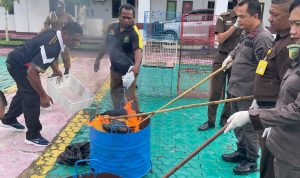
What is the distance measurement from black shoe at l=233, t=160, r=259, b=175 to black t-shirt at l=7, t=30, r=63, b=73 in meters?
3.04

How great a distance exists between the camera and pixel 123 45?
5.11m

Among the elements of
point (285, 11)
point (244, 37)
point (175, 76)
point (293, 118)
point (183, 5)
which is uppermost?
point (183, 5)

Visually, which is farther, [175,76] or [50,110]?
[175,76]

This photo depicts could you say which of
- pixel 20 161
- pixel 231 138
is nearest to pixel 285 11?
pixel 231 138

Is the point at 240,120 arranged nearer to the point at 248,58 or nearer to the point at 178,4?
the point at 248,58

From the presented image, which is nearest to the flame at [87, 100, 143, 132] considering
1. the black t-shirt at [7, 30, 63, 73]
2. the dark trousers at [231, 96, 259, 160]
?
the black t-shirt at [7, 30, 63, 73]

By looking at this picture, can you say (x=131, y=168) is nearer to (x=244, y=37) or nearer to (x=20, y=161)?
(x=20, y=161)

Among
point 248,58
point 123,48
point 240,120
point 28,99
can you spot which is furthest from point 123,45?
point 240,120

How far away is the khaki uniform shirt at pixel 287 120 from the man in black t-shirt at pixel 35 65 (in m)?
2.77

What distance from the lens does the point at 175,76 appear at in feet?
28.8

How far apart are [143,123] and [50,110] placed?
2.95 meters

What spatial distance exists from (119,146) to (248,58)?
2.03 meters

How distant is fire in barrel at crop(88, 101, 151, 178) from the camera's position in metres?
3.40

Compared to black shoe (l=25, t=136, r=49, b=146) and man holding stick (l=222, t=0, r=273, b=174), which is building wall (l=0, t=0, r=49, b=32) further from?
man holding stick (l=222, t=0, r=273, b=174)
